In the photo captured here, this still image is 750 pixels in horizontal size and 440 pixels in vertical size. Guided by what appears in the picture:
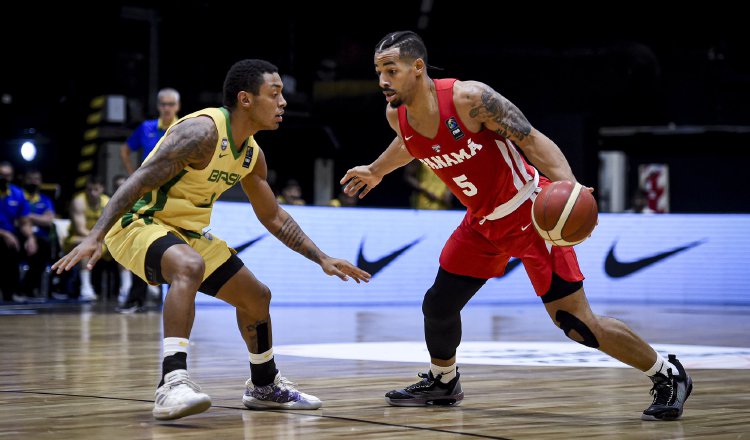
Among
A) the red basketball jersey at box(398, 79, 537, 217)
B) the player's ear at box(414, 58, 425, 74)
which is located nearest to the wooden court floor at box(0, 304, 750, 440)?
Result: the red basketball jersey at box(398, 79, 537, 217)

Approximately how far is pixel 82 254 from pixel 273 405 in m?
1.25

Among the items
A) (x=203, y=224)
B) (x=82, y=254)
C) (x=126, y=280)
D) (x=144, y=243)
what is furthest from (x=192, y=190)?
(x=126, y=280)

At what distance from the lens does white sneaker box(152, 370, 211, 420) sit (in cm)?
461

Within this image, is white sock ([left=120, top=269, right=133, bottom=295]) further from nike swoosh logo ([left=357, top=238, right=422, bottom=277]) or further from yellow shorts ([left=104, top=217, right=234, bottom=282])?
yellow shorts ([left=104, top=217, right=234, bottom=282])

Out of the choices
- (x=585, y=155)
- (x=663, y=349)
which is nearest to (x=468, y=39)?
(x=585, y=155)

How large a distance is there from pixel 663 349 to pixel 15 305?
8.44m

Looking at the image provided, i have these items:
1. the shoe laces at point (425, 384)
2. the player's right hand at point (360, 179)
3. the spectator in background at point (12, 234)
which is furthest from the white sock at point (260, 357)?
the spectator in background at point (12, 234)

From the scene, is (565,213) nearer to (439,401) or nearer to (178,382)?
(439,401)

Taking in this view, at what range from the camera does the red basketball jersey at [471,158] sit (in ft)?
17.5

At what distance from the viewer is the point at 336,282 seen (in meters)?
14.5

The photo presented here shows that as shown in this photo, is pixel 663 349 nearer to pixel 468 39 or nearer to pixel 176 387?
pixel 176 387

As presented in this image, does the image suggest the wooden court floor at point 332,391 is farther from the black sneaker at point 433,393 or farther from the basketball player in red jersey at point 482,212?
the basketball player in red jersey at point 482,212

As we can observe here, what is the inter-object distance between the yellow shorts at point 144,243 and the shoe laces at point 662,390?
2087 mm

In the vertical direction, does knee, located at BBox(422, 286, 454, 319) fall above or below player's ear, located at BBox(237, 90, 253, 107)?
below
